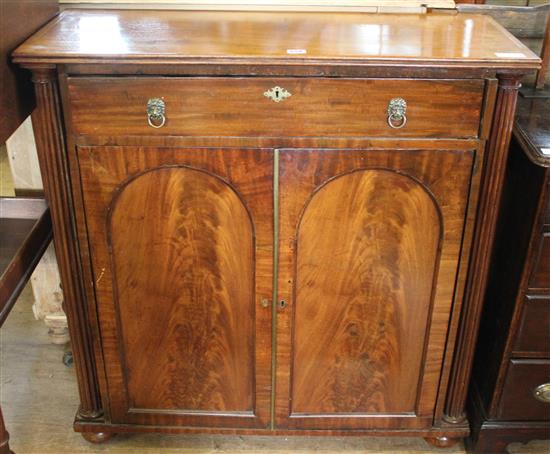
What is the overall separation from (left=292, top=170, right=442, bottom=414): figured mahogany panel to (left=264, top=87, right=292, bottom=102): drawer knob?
199 millimetres

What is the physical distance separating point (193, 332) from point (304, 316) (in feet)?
0.81

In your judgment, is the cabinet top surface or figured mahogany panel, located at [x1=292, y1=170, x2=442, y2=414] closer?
the cabinet top surface

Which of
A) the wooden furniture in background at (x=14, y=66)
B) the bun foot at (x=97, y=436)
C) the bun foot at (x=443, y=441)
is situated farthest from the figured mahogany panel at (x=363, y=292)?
the wooden furniture in background at (x=14, y=66)

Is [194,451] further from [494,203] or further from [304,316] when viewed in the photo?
[494,203]

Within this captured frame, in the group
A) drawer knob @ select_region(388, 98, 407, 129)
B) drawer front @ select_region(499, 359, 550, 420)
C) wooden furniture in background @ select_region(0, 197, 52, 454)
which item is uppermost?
drawer knob @ select_region(388, 98, 407, 129)

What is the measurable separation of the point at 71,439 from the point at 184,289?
58cm

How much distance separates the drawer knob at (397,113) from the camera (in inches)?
49.6

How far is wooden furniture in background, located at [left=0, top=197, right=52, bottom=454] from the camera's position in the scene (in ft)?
4.39

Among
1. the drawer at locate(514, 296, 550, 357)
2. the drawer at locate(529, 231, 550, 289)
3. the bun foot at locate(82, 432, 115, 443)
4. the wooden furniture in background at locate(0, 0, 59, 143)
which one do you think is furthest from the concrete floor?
the wooden furniture in background at locate(0, 0, 59, 143)

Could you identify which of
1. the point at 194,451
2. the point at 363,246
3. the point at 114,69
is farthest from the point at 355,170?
the point at 194,451

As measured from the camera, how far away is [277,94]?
4.10 feet

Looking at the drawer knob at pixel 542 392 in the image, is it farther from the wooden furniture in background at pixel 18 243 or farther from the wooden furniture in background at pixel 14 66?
the wooden furniture in background at pixel 14 66

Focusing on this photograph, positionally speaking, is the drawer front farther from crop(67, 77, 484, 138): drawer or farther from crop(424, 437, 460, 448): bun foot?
crop(67, 77, 484, 138): drawer

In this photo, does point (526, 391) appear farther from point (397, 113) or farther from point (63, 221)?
point (63, 221)
